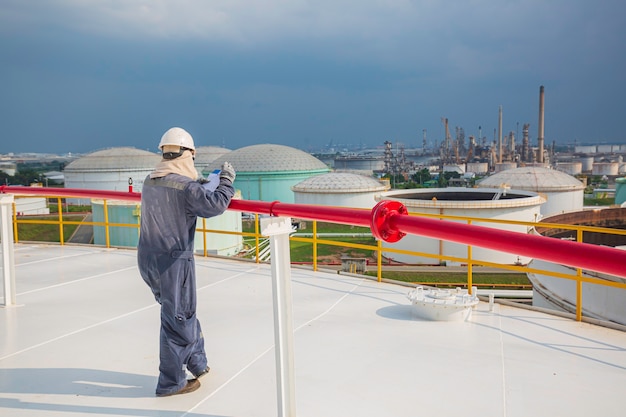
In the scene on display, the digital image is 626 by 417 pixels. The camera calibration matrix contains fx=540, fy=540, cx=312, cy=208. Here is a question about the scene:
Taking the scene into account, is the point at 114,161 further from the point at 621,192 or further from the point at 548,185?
the point at 621,192

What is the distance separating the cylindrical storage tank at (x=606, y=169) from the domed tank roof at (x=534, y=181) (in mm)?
57670

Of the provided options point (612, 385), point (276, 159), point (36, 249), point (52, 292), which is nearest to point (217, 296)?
point (52, 292)

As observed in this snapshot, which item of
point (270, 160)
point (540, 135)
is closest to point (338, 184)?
point (270, 160)

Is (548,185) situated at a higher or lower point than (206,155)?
lower

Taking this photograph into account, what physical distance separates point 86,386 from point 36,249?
6.63 meters

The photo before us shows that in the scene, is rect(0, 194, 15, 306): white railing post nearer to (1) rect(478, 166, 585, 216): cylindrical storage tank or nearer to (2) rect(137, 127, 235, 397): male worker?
(2) rect(137, 127, 235, 397): male worker

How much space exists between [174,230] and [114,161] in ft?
168

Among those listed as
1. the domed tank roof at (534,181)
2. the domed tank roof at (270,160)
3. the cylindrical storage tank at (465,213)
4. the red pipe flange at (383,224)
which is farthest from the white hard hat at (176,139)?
the domed tank roof at (270,160)

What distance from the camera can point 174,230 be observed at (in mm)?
2953

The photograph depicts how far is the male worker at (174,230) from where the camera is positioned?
9.63 feet

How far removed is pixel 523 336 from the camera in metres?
4.43

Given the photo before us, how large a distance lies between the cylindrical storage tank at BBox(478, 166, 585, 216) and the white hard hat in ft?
126

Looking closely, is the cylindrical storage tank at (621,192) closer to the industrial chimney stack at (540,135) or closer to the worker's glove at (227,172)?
the industrial chimney stack at (540,135)

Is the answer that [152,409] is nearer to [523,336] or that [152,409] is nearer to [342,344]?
[342,344]
